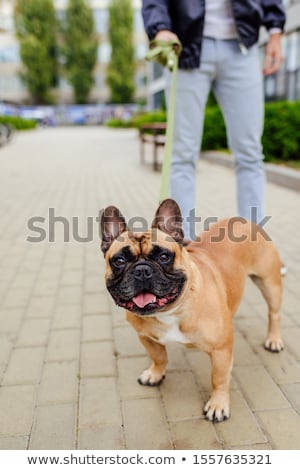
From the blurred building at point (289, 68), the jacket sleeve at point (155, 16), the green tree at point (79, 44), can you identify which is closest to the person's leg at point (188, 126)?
the jacket sleeve at point (155, 16)

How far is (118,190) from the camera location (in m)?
9.16

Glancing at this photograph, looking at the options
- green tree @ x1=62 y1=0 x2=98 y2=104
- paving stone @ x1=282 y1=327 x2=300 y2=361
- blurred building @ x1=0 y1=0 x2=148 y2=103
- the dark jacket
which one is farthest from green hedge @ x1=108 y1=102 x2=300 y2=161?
blurred building @ x1=0 y1=0 x2=148 y2=103

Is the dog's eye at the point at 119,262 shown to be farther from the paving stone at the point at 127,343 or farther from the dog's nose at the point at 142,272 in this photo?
the paving stone at the point at 127,343

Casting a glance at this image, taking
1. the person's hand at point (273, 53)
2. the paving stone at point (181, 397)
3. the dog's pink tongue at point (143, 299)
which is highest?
the person's hand at point (273, 53)

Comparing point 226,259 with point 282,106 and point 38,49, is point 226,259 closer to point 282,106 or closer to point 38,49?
point 282,106

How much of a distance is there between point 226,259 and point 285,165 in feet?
25.9

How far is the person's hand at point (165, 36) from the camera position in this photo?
3.27m

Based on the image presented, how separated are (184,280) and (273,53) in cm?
280

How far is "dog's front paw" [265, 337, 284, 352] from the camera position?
2982mm

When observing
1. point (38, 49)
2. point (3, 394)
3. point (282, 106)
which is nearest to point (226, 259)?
point (3, 394)

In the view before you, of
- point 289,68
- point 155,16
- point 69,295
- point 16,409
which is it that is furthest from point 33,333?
point 289,68

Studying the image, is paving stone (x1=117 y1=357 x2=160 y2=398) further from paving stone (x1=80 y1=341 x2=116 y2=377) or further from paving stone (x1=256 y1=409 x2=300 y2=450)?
paving stone (x1=256 y1=409 x2=300 y2=450)

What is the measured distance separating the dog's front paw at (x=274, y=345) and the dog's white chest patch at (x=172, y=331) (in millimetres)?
919

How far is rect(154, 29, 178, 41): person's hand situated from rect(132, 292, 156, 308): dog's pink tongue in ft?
6.55
